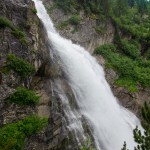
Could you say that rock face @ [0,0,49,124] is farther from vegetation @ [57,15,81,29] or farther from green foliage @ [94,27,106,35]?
green foliage @ [94,27,106,35]

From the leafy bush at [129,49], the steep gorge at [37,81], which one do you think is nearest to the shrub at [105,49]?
the leafy bush at [129,49]

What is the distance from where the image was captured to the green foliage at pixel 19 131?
20.1 meters

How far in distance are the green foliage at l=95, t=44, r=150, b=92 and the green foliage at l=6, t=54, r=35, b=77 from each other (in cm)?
1802

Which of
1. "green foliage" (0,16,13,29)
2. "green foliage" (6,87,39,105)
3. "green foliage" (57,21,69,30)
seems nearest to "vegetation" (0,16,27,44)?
"green foliage" (0,16,13,29)

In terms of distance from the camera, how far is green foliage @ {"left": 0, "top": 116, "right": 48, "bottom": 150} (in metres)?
20.1

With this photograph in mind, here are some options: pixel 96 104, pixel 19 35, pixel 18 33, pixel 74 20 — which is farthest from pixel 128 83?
pixel 18 33

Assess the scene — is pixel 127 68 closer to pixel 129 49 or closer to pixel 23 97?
pixel 129 49

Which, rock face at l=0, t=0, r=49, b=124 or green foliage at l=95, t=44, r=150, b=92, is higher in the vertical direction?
rock face at l=0, t=0, r=49, b=124

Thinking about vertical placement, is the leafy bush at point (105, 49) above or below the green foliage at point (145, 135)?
below

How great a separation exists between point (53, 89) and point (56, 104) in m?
1.66

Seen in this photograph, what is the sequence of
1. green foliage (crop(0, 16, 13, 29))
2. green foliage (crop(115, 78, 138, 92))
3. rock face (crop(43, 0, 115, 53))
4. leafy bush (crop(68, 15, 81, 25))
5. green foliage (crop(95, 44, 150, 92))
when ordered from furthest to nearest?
1. leafy bush (crop(68, 15, 81, 25))
2. rock face (crop(43, 0, 115, 53))
3. green foliage (crop(95, 44, 150, 92))
4. green foliage (crop(115, 78, 138, 92))
5. green foliage (crop(0, 16, 13, 29))

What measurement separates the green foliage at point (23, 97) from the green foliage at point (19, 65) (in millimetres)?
1435

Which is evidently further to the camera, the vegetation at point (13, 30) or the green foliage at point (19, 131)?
the vegetation at point (13, 30)

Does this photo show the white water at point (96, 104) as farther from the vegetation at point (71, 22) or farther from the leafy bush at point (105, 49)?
the vegetation at point (71, 22)
